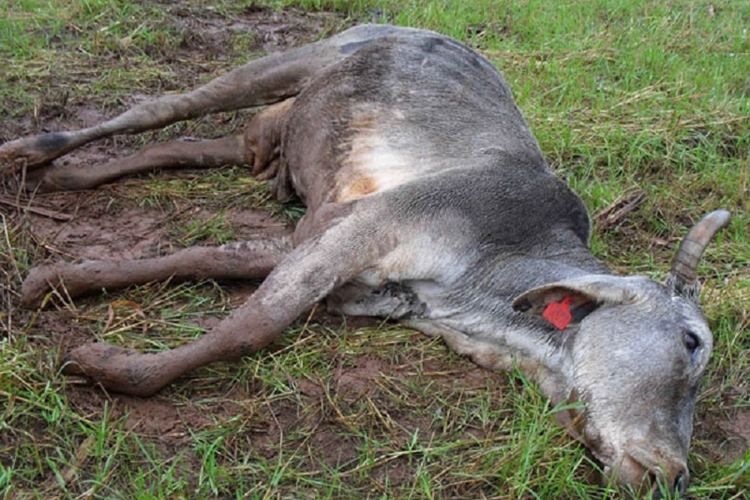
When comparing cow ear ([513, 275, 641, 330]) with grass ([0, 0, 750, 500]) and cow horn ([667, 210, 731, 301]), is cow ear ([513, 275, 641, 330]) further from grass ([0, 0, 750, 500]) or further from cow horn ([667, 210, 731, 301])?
grass ([0, 0, 750, 500])

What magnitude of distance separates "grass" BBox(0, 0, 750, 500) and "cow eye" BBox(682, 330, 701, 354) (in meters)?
0.41

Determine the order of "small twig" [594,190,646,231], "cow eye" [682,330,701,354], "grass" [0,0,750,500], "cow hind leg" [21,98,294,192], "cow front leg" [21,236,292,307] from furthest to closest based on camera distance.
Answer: "small twig" [594,190,646,231]
"cow hind leg" [21,98,294,192]
"cow front leg" [21,236,292,307]
"cow eye" [682,330,701,354]
"grass" [0,0,750,500]

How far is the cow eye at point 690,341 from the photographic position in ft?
10.8

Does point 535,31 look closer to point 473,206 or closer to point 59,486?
point 473,206

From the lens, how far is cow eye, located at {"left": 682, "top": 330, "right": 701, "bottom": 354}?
3301mm

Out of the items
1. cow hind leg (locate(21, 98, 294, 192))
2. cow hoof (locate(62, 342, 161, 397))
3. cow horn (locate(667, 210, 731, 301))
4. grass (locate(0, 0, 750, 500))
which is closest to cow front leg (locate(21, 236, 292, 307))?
grass (locate(0, 0, 750, 500))

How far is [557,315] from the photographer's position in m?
3.44

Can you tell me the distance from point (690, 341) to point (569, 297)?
18.0 inches

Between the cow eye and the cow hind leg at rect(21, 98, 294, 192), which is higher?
the cow eye

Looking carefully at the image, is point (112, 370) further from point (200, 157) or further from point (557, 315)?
point (200, 157)

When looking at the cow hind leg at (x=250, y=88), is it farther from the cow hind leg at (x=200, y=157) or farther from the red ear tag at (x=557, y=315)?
the red ear tag at (x=557, y=315)

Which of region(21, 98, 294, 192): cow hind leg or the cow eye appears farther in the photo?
region(21, 98, 294, 192): cow hind leg

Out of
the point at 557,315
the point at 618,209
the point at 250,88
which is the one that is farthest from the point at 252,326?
the point at 618,209

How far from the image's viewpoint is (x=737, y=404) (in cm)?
376
